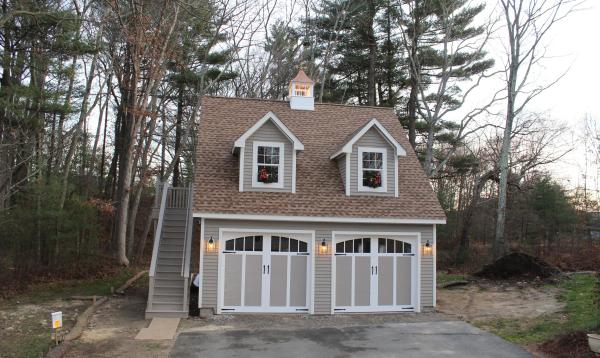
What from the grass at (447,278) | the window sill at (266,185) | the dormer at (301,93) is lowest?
the grass at (447,278)

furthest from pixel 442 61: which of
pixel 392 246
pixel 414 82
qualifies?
pixel 392 246

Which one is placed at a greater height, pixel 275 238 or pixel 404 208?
pixel 404 208

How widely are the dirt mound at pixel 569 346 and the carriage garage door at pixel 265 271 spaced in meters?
6.00

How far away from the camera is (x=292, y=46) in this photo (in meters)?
28.5

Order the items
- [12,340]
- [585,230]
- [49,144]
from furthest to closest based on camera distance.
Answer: [585,230] → [49,144] → [12,340]

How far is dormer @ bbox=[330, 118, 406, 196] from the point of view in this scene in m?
14.0

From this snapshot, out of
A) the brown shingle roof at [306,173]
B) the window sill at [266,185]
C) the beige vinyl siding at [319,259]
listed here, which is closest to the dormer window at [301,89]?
the brown shingle roof at [306,173]

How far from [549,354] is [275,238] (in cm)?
705

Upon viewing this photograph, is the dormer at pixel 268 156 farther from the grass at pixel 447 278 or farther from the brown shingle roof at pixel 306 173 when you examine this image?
the grass at pixel 447 278

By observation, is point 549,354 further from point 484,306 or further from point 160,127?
point 160,127

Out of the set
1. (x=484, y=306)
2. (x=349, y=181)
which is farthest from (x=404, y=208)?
(x=484, y=306)

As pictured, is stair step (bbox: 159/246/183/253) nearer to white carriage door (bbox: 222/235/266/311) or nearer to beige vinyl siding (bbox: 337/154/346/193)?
white carriage door (bbox: 222/235/266/311)

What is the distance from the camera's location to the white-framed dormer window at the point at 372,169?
14.0 metres

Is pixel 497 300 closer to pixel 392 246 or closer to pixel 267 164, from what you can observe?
pixel 392 246
